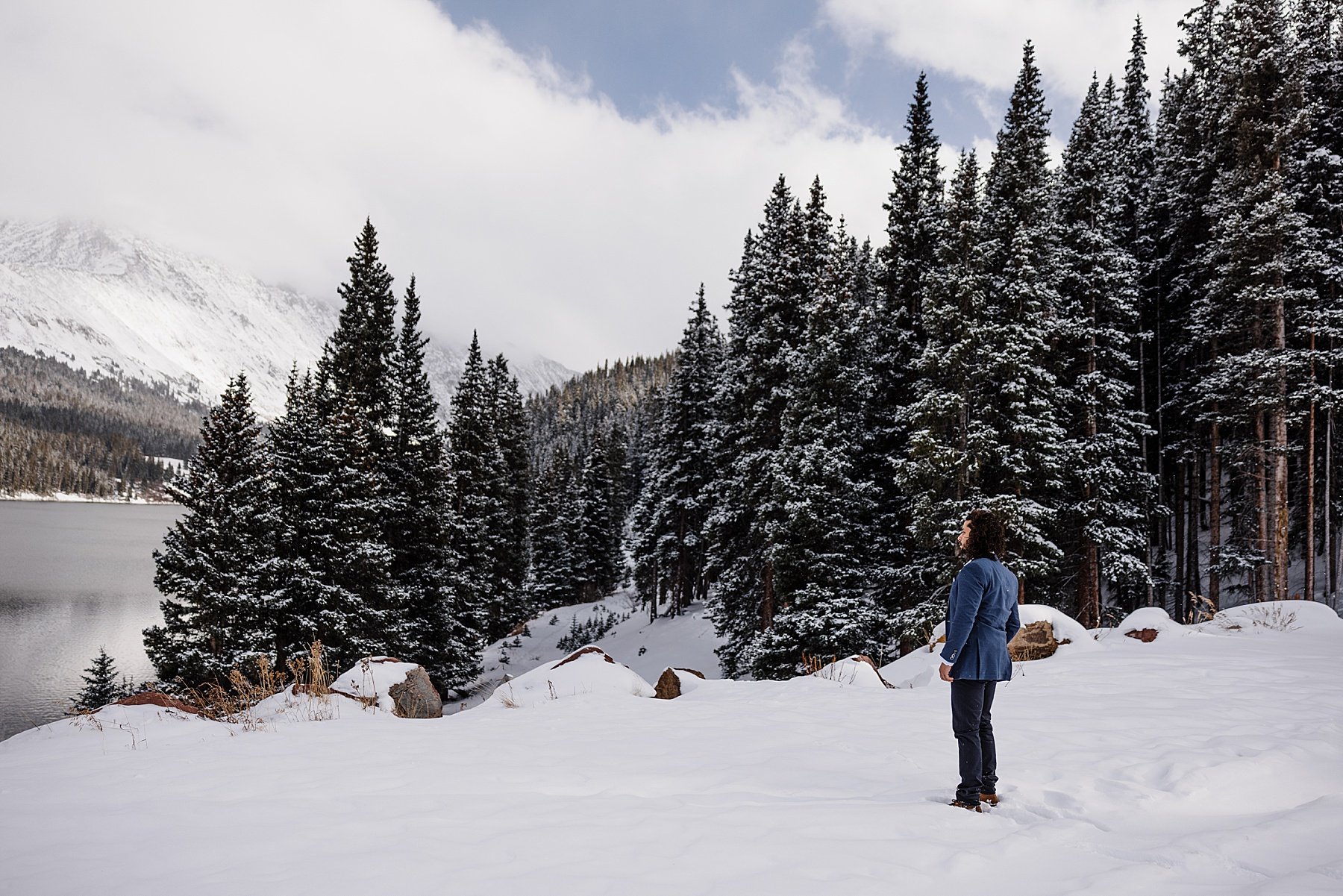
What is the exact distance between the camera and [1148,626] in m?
11.9

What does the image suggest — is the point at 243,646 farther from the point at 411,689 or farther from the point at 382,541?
the point at 411,689

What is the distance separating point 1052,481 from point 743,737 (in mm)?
13110

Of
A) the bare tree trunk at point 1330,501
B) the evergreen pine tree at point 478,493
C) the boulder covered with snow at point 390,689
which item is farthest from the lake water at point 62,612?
the bare tree trunk at point 1330,501

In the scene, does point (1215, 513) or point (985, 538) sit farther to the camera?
point (1215, 513)

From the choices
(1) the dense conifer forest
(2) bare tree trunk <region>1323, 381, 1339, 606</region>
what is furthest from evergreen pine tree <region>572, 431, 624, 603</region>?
(2) bare tree trunk <region>1323, 381, 1339, 606</region>

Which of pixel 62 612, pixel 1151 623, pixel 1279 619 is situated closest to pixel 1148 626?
pixel 1151 623

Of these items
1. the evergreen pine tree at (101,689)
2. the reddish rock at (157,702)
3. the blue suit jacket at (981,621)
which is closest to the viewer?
the blue suit jacket at (981,621)

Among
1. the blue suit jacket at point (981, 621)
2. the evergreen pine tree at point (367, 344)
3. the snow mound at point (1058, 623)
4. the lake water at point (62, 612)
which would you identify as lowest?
the lake water at point (62, 612)

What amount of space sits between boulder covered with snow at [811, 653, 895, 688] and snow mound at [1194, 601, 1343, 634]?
22.6 feet

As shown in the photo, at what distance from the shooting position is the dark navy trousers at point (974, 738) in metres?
4.41

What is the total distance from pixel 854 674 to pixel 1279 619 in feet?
26.8

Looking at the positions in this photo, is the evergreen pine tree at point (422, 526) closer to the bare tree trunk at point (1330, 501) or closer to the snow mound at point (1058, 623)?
the snow mound at point (1058, 623)

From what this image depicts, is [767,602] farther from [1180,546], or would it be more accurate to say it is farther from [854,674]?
→ [1180,546]

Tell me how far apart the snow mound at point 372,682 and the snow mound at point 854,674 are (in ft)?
21.0
